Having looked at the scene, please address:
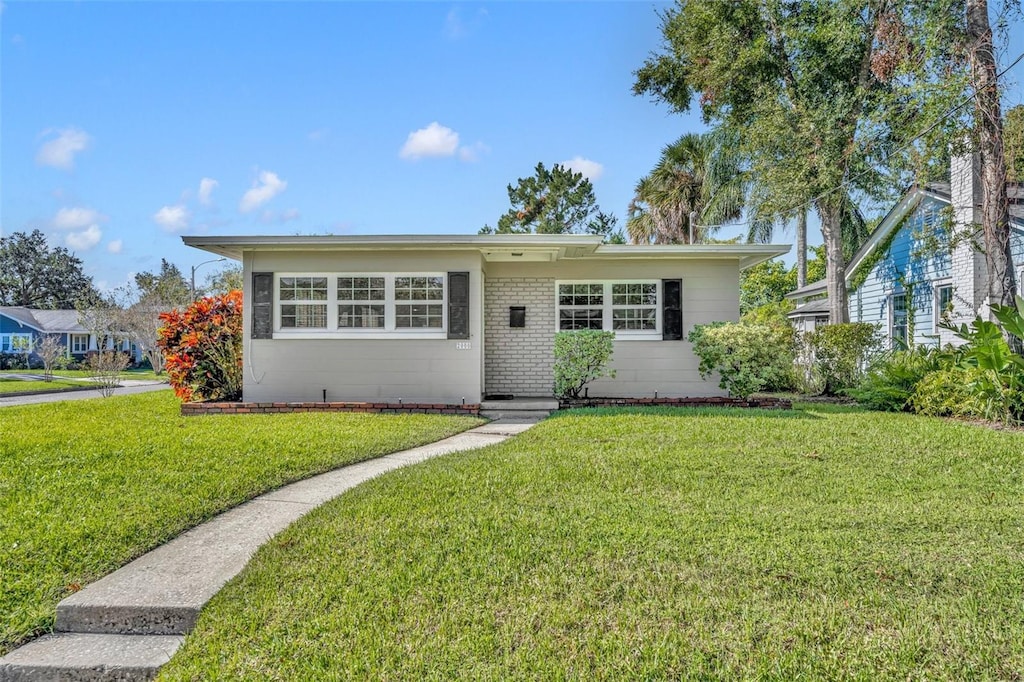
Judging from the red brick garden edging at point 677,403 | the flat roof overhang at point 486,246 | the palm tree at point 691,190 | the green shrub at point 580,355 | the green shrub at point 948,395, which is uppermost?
the palm tree at point 691,190

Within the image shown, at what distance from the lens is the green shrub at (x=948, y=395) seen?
8.29 metres

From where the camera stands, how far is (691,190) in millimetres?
21281

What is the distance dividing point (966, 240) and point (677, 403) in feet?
20.7

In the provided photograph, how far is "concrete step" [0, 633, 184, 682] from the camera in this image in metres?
2.61

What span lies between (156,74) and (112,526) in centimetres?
1247

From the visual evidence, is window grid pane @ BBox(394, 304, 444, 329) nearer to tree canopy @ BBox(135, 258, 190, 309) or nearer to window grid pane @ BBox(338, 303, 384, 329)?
window grid pane @ BBox(338, 303, 384, 329)

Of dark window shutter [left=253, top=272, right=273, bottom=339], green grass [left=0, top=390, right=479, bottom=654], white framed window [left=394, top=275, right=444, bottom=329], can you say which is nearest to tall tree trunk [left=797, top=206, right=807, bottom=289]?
white framed window [left=394, top=275, right=444, bottom=329]

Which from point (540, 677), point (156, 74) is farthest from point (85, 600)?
point (156, 74)

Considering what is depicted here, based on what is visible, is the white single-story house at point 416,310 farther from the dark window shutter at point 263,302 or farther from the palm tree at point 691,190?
the palm tree at point 691,190

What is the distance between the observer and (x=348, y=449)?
21.5ft

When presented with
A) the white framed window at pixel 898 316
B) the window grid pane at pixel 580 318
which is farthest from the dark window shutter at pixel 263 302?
the white framed window at pixel 898 316

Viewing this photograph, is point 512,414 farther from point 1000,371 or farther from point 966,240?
point 966,240

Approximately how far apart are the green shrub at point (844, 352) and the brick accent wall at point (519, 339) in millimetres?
5754

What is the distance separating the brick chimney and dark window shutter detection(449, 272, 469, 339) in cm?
880
